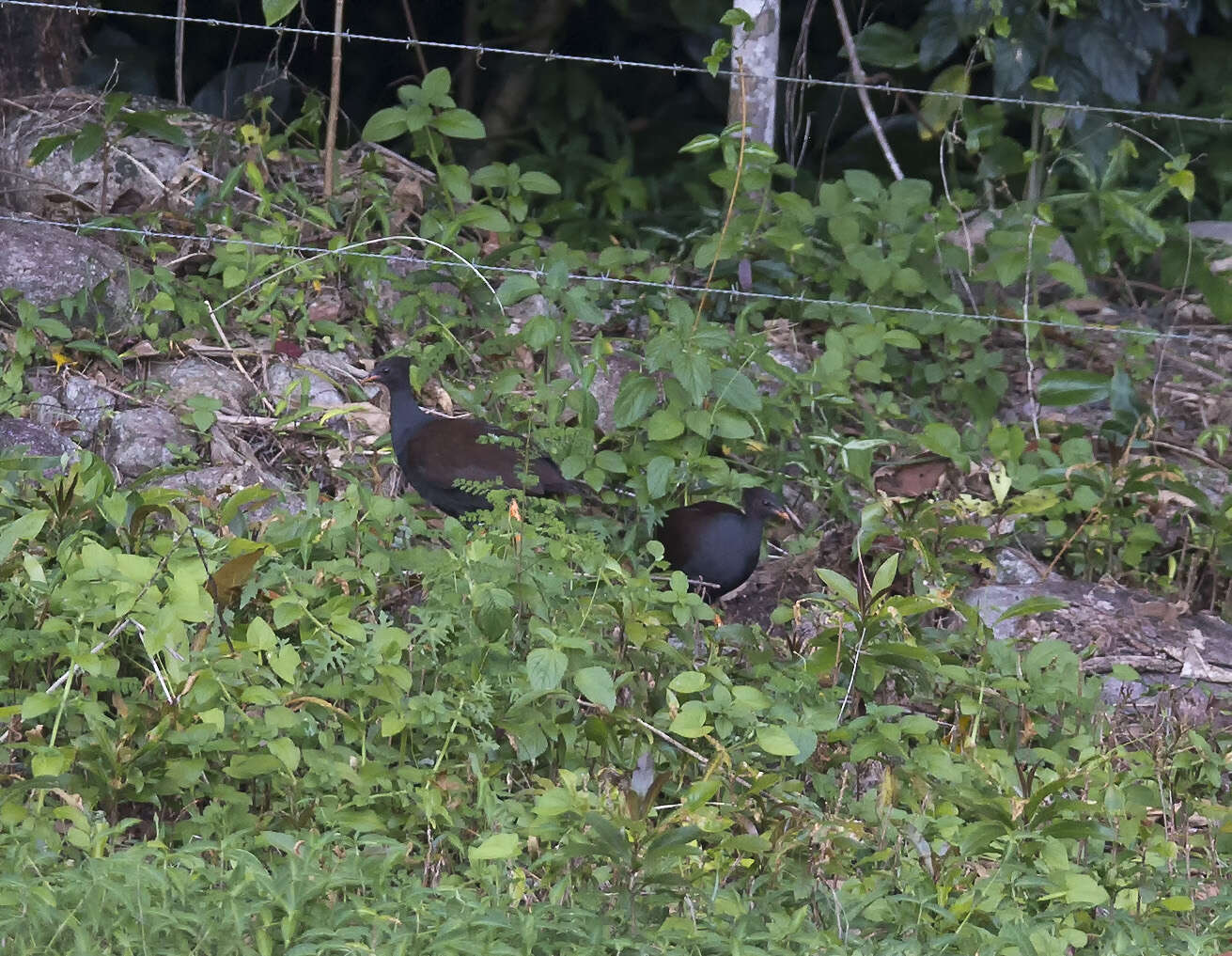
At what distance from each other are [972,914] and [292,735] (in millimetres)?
1651

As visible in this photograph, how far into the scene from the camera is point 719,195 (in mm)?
8211

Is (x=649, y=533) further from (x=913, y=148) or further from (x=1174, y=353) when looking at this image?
(x=913, y=148)

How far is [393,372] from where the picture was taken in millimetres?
5828

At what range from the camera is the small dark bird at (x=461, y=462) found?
5316 millimetres

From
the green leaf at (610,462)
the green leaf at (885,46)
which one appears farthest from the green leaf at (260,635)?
the green leaf at (885,46)

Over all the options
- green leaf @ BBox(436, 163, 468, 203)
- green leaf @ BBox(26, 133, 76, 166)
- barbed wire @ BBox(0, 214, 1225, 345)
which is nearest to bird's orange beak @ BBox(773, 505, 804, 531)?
barbed wire @ BBox(0, 214, 1225, 345)

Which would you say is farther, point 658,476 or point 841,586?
point 658,476

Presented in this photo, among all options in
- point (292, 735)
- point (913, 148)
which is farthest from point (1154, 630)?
point (913, 148)

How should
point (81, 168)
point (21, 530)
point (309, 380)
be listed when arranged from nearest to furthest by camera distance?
point (21, 530), point (309, 380), point (81, 168)

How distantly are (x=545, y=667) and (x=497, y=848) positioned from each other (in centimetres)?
54

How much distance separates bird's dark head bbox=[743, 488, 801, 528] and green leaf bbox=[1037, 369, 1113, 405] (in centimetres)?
146

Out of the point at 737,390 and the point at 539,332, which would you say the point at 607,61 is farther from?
the point at 737,390

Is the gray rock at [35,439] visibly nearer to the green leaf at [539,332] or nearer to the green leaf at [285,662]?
the green leaf at [539,332]

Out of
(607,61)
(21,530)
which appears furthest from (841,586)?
(607,61)
